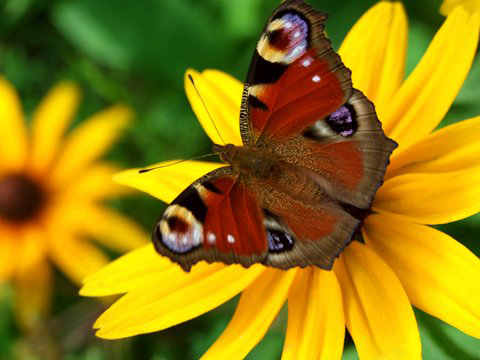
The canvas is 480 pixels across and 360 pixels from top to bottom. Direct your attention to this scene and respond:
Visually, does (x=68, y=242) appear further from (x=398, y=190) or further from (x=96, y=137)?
(x=398, y=190)

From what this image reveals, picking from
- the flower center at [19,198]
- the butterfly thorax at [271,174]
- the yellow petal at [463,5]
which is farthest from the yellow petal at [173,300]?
the flower center at [19,198]

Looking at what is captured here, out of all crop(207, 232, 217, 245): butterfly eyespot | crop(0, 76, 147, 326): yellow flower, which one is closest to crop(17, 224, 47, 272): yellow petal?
crop(0, 76, 147, 326): yellow flower

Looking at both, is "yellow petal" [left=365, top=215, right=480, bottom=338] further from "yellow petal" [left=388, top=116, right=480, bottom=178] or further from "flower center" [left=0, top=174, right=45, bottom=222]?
"flower center" [left=0, top=174, right=45, bottom=222]

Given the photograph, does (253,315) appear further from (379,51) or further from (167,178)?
(379,51)

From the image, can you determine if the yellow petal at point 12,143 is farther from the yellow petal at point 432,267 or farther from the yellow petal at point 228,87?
the yellow petal at point 432,267

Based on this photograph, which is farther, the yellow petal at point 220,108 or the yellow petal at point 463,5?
the yellow petal at point 220,108

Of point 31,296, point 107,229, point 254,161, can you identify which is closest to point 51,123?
point 107,229
